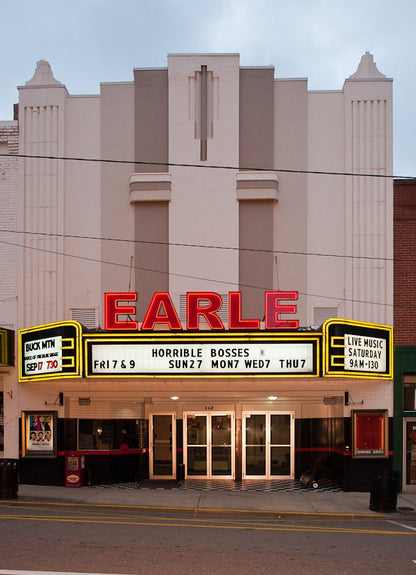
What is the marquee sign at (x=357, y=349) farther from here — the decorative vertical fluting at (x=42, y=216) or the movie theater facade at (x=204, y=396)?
the decorative vertical fluting at (x=42, y=216)

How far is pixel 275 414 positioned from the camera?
1944 centimetres

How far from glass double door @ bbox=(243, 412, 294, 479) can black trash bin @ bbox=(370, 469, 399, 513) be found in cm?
492

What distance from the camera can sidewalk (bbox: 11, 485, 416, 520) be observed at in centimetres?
1455

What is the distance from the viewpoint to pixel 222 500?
619 inches

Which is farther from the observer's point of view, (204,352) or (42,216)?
(42,216)

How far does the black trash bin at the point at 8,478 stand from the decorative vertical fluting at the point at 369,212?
10.3m

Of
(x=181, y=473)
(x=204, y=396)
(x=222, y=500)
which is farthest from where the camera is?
(x=181, y=473)

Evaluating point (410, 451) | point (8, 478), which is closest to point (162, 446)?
point (8, 478)

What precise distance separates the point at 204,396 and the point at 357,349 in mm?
5285

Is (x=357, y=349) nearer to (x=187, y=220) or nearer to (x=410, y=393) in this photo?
(x=410, y=393)

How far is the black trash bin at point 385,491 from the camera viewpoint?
1455 cm

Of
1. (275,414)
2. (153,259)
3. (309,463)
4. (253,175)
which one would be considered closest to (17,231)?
(153,259)

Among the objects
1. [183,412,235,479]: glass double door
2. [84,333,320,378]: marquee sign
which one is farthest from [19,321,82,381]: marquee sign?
[183,412,235,479]: glass double door

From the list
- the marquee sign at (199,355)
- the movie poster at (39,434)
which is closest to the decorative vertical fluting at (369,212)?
the marquee sign at (199,355)
